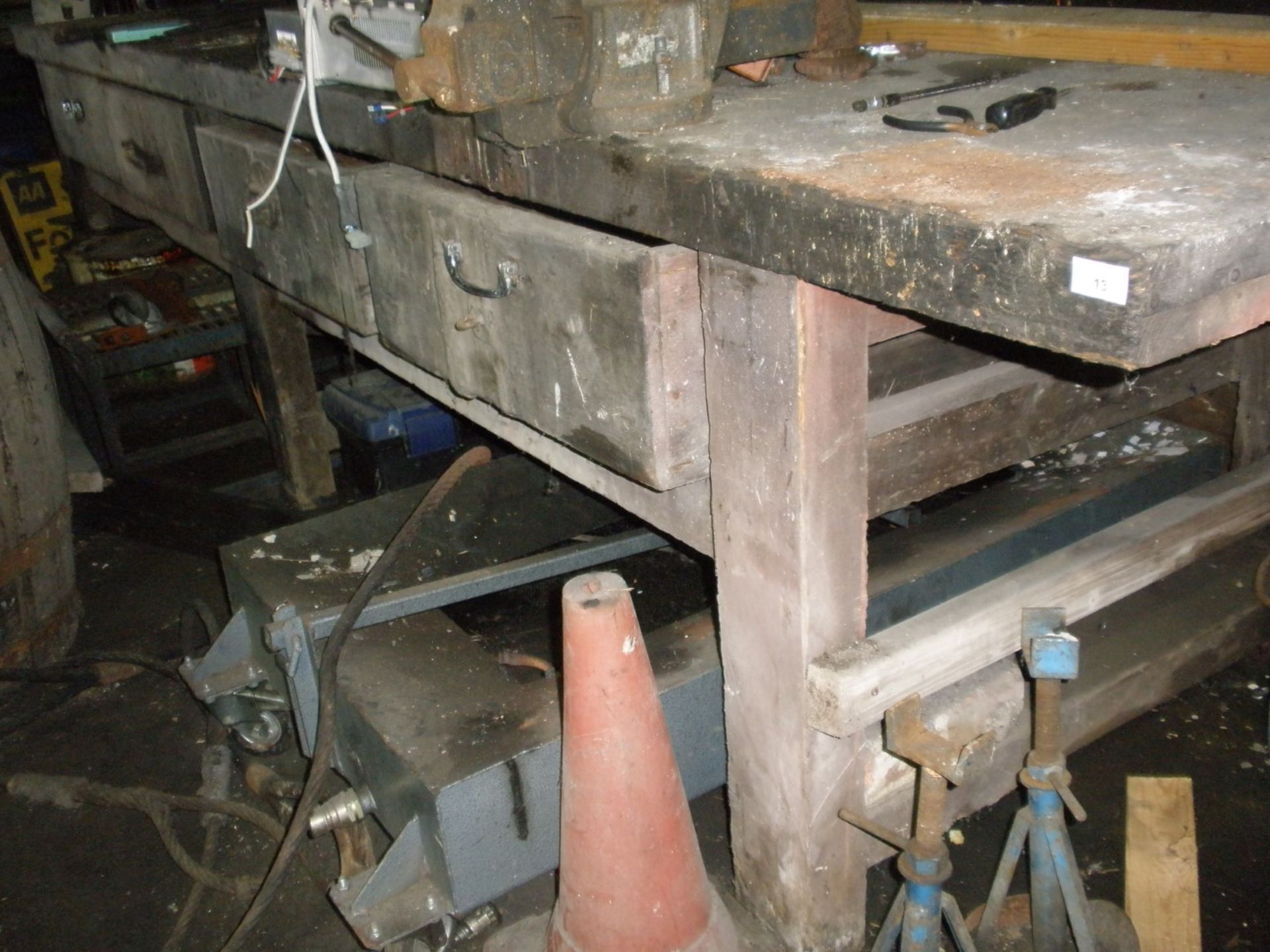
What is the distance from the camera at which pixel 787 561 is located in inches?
47.6

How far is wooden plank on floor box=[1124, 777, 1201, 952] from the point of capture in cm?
154

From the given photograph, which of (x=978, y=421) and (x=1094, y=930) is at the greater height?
(x=978, y=421)

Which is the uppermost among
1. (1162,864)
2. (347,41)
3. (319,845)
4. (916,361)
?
(347,41)

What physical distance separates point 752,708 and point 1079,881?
444 mm

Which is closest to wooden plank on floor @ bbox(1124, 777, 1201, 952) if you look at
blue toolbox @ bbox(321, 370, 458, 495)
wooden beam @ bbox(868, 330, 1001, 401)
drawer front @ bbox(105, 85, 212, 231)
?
wooden beam @ bbox(868, 330, 1001, 401)

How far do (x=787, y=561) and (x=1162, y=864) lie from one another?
2.96ft

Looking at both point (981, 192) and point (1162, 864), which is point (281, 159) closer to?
point (981, 192)

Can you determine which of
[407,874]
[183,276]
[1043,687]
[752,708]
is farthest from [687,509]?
[183,276]

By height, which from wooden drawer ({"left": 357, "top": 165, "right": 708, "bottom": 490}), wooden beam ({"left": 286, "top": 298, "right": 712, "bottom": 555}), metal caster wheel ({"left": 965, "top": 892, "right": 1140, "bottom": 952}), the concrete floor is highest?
wooden drawer ({"left": 357, "top": 165, "right": 708, "bottom": 490})

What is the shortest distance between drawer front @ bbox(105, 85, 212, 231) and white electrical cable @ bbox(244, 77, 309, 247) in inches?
25.3

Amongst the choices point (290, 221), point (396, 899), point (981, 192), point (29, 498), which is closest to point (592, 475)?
point (396, 899)

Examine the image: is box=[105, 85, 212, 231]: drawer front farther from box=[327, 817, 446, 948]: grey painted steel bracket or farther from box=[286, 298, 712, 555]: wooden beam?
box=[327, 817, 446, 948]: grey painted steel bracket

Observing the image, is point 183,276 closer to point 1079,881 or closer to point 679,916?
point 679,916

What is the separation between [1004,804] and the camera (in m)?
1.88
